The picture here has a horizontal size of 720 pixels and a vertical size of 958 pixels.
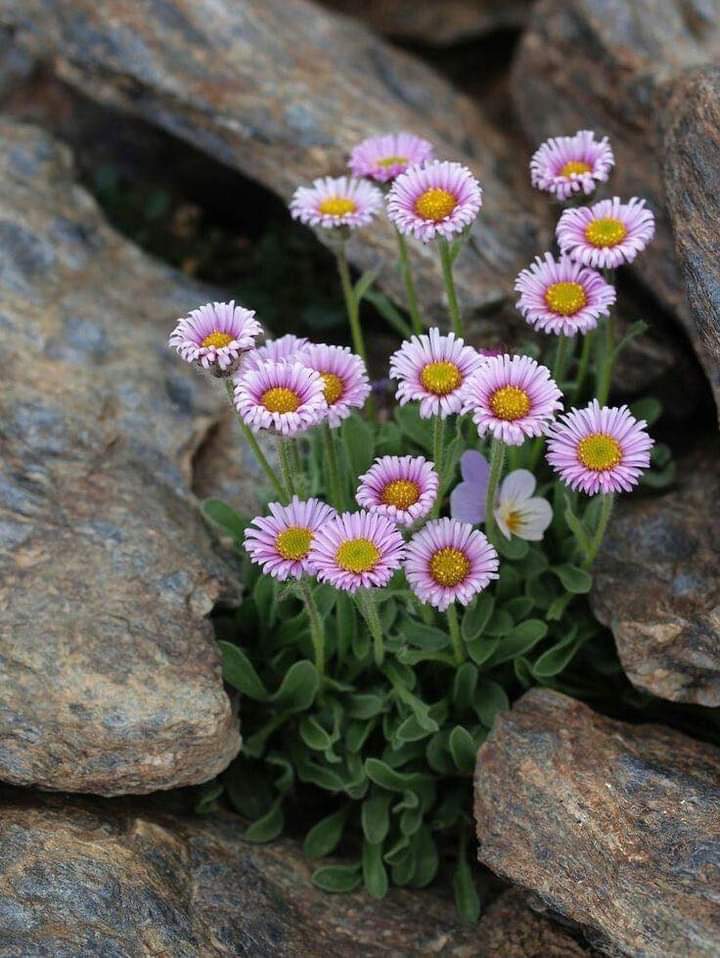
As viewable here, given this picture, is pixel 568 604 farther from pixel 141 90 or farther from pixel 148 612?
pixel 141 90

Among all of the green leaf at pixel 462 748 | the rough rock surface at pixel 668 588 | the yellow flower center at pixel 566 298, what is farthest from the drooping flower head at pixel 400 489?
the rough rock surface at pixel 668 588

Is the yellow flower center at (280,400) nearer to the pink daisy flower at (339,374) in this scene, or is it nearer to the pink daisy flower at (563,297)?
the pink daisy flower at (339,374)

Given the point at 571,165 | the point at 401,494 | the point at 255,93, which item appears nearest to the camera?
the point at 401,494

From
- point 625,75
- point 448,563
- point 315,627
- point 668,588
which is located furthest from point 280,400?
point 625,75

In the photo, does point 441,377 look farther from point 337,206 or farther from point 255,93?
point 255,93

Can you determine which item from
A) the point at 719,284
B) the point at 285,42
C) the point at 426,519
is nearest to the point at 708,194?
the point at 719,284

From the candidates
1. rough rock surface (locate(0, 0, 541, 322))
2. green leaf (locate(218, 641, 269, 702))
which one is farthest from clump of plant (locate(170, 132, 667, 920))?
rough rock surface (locate(0, 0, 541, 322))

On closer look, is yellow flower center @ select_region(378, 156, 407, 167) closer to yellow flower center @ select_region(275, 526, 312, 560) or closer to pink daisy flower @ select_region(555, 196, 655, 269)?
pink daisy flower @ select_region(555, 196, 655, 269)
